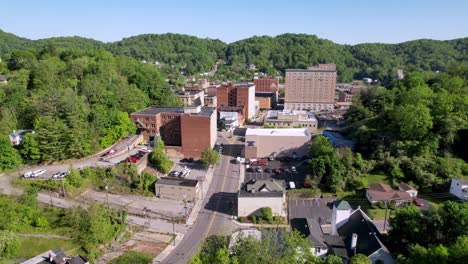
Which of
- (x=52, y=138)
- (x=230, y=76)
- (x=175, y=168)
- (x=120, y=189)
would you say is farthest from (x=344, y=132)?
(x=230, y=76)

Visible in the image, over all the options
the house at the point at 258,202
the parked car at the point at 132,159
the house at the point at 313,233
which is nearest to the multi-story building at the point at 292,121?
the parked car at the point at 132,159

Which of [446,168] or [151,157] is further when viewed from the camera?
[151,157]

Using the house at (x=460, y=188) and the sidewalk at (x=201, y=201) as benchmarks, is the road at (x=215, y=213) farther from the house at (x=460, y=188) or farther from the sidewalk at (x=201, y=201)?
the house at (x=460, y=188)

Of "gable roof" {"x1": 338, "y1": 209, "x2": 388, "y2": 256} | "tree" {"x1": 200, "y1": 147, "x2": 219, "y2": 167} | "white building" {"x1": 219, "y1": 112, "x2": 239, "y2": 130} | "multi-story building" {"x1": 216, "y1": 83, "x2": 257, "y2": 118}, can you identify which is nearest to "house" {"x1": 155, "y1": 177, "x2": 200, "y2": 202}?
"tree" {"x1": 200, "y1": 147, "x2": 219, "y2": 167}

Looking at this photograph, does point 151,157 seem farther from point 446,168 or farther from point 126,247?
point 446,168

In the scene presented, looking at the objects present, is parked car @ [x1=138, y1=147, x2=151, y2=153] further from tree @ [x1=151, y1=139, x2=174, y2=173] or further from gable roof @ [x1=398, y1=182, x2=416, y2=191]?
gable roof @ [x1=398, y1=182, x2=416, y2=191]

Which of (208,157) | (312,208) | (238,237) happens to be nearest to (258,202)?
(312,208)
